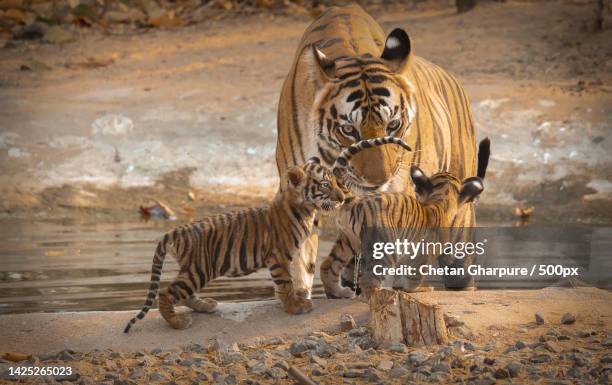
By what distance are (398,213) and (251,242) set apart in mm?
812

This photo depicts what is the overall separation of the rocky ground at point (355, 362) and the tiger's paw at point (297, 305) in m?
0.39

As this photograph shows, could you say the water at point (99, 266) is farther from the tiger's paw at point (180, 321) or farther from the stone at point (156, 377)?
the stone at point (156, 377)

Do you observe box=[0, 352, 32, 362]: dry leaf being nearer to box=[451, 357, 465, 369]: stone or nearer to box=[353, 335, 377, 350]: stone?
box=[353, 335, 377, 350]: stone

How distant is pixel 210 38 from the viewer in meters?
19.4

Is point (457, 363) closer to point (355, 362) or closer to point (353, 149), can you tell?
point (355, 362)

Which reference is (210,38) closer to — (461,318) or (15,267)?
(15,267)

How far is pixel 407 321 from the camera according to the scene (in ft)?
21.0

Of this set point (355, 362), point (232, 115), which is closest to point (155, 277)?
point (355, 362)

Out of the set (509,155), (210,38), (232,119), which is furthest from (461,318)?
(210,38)

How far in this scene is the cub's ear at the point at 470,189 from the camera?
299 inches

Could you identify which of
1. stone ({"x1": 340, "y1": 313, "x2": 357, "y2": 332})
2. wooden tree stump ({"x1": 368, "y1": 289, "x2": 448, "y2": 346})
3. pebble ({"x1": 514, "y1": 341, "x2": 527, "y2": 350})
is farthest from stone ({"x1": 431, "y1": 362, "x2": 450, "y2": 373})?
stone ({"x1": 340, "y1": 313, "x2": 357, "y2": 332})

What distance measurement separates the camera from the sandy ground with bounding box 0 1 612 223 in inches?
520

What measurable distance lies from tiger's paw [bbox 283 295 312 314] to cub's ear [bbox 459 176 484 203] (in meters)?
1.23

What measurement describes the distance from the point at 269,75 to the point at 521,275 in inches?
308
